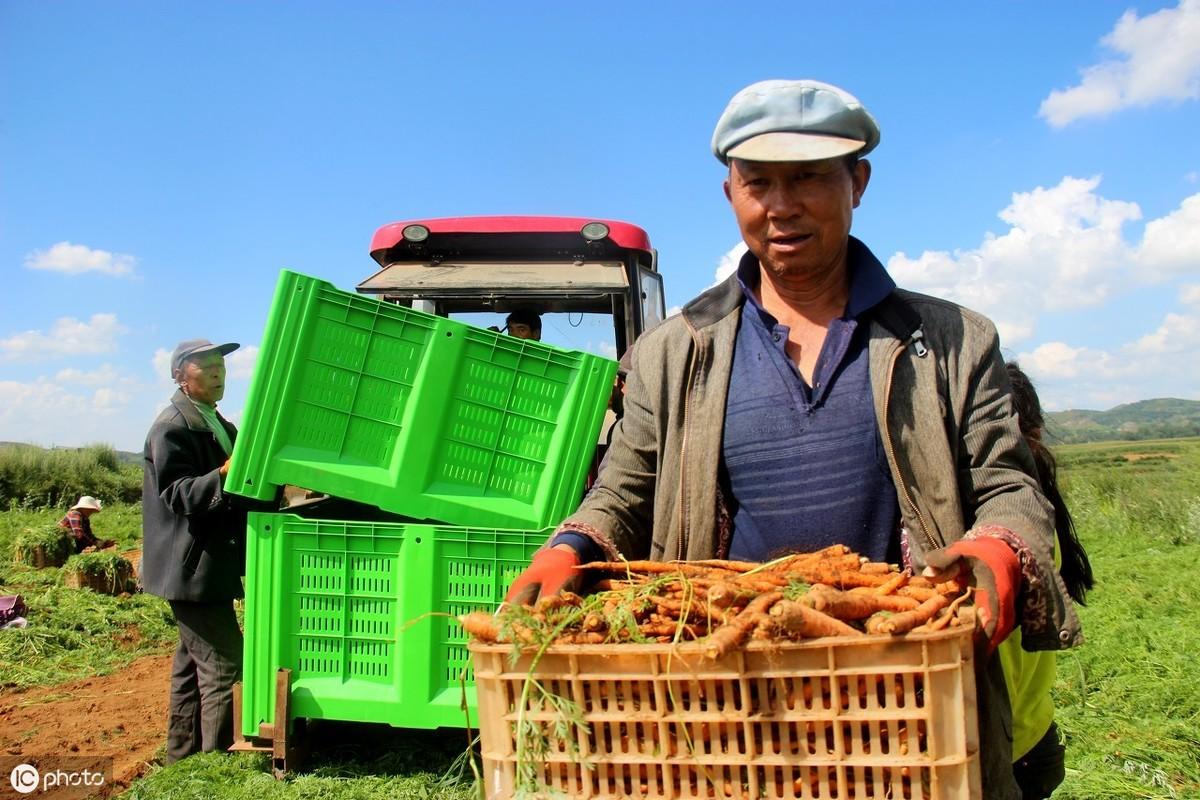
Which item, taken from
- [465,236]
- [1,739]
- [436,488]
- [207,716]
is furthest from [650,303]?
[1,739]

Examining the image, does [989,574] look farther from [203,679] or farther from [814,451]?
[203,679]

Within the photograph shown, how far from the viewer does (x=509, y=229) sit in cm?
621

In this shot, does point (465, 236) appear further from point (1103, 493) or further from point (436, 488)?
point (1103, 493)

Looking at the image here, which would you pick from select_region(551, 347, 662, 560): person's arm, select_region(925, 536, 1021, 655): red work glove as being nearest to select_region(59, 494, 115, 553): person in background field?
select_region(551, 347, 662, 560): person's arm

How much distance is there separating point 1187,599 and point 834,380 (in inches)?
260

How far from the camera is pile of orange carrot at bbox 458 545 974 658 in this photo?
4.55 ft

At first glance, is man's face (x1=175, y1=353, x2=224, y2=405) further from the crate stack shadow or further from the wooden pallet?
the wooden pallet

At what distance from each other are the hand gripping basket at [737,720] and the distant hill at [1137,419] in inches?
2616

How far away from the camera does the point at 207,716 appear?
5.10 m

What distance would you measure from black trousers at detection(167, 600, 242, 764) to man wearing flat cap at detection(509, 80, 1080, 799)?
12.2 ft

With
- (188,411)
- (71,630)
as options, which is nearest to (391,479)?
(188,411)

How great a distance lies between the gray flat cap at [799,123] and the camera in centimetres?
192

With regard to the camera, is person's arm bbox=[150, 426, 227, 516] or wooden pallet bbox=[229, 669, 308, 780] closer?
wooden pallet bbox=[229, 669, 308, 780]

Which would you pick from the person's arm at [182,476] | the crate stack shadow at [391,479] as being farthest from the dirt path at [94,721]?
the crate stack shadow at [391,479]
